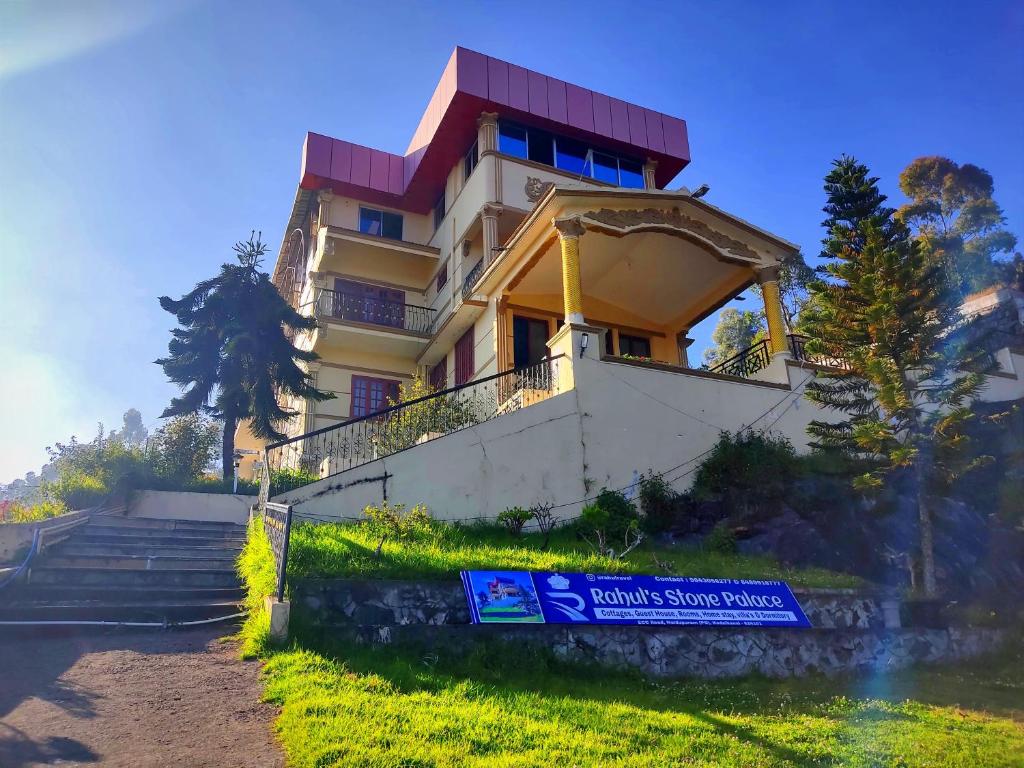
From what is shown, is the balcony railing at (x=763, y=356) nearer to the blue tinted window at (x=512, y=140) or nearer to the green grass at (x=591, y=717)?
the green grass at (x=591, y=717)

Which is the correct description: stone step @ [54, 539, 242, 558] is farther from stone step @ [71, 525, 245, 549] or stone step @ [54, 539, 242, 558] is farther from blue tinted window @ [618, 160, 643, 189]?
blue tinted window @ [618, 160, 643, 189]

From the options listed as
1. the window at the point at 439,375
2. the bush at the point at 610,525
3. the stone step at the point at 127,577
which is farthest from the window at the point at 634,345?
the stone step at the point at 127,577

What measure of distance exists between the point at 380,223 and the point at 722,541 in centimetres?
1597

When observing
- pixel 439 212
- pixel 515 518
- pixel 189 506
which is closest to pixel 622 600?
pixel 515 518

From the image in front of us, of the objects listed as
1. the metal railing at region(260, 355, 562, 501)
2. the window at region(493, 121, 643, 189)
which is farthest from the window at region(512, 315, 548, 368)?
the window at region(493, 121, 643, 189)

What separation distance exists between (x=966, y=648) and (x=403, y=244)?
1715cm

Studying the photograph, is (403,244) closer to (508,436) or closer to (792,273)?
(508,436)

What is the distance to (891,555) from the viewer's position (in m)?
10.1

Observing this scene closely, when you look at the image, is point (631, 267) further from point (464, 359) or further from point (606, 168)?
point (606, 168)

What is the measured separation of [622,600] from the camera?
7.72m

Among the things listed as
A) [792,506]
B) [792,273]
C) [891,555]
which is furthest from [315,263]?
[792,273]

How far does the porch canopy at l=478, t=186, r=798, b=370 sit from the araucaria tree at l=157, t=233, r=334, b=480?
5.53 meters

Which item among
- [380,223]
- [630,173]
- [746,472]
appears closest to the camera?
[746,472]

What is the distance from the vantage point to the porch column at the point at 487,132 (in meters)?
19.0
